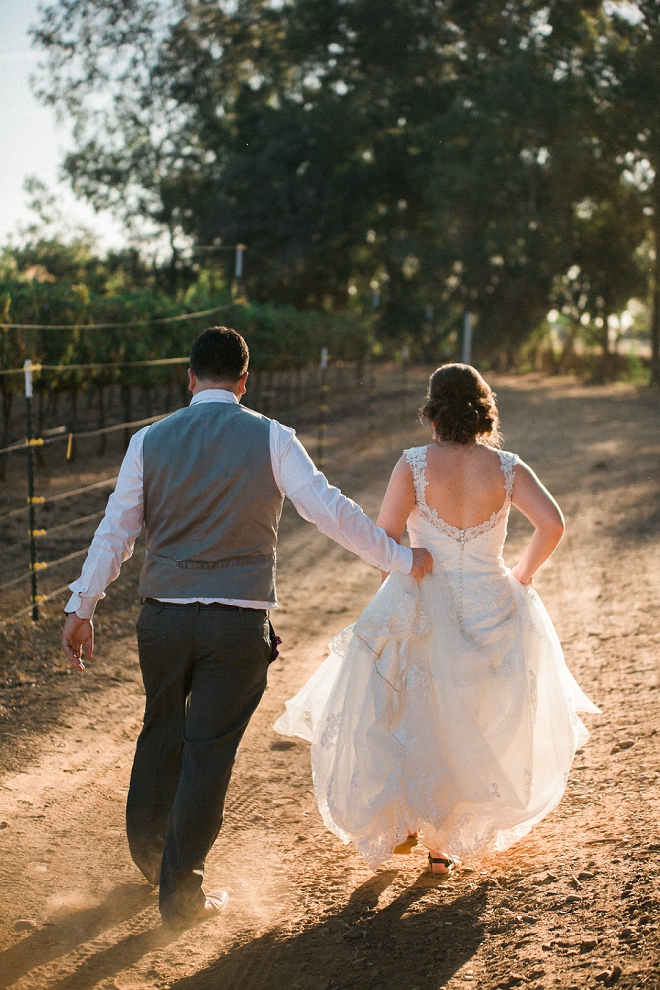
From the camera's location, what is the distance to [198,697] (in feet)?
9.52

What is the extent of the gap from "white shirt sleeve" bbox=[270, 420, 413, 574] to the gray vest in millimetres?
38

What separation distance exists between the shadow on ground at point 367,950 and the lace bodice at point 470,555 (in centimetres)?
93

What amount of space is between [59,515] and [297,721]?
8398 millimetres

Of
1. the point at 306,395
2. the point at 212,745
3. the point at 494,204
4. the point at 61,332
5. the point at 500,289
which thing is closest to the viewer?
the point at 212,745

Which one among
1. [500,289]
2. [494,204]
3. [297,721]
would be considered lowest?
[297,721]

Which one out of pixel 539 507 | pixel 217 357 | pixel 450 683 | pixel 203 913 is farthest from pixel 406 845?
pixel 217 357

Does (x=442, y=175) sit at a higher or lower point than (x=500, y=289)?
higher

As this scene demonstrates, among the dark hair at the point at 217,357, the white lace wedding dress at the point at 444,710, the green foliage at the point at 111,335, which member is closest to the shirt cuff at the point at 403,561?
the white lace wedding dress at the point at 444,710

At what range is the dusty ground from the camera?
2811 mm

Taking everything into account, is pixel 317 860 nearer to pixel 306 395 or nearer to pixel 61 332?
pixel 61 332

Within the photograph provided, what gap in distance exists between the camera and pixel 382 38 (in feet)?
113

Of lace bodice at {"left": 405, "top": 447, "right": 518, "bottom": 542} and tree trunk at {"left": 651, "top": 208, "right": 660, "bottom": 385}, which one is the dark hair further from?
tree trunk at {"left": 651, "top": 208, "right": 660, "bottom": 385}

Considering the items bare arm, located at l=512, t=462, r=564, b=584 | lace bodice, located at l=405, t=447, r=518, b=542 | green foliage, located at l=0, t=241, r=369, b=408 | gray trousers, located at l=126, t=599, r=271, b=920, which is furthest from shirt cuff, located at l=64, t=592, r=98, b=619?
green foliage, located at l=0, t=241, r=369, b=408

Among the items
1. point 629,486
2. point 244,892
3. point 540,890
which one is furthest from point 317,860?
point 629,486
